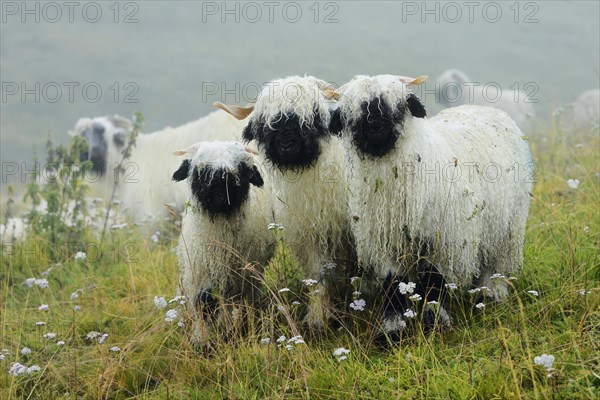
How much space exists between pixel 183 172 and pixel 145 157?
512cm

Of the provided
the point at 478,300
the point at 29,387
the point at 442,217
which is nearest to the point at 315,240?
the point at 442,217

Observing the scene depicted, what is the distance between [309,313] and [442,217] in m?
1.17

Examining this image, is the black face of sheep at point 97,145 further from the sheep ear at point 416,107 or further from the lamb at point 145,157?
the sheep ear at point 416,107

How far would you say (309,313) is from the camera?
529 cm

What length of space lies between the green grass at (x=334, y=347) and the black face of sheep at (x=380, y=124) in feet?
3.66

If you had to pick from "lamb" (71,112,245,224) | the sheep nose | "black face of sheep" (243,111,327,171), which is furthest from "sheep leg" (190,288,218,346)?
the sheep nose

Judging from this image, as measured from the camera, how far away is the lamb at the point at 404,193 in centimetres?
476

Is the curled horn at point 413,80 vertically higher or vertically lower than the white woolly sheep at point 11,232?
higher

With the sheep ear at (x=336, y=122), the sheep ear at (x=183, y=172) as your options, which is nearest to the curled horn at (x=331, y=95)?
the sheep ear at (x=336, y=122)

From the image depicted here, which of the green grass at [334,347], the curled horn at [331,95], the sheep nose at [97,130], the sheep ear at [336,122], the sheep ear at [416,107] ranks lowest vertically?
the green grass at [334,347]

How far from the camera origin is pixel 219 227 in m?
5.41

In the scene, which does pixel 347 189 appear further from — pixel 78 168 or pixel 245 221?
pixel 78 168

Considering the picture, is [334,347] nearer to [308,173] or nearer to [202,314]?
[202,314]

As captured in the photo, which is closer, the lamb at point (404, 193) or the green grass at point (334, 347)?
the green grass at point (334, 347)
